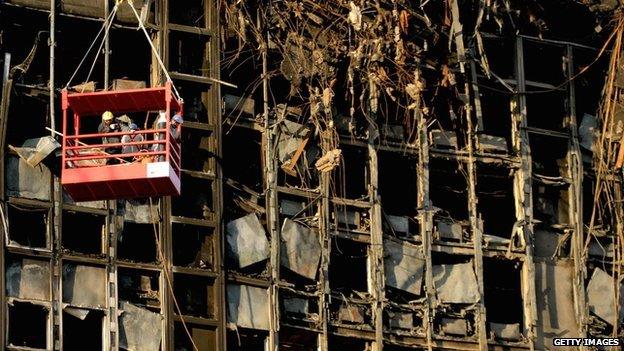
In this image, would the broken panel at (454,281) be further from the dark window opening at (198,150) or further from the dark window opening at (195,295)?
the dark window opening at (198,150)

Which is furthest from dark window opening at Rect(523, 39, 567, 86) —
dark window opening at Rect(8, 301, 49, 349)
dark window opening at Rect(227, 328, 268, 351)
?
dark window opening at Rect(8, 301, 49, 349)

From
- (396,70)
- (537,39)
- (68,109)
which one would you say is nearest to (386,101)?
(396,70)

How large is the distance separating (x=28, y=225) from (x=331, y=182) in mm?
5300

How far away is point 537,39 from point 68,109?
9.41m

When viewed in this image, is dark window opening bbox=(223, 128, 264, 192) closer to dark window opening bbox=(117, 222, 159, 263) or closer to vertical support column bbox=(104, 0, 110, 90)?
dark window opening bbox=(117, 222, 159, 263)

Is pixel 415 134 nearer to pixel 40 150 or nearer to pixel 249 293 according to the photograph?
pixel 249 293

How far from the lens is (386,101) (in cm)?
3872

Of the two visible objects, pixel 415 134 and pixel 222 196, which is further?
pixel 415 134

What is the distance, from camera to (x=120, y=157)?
110 ft

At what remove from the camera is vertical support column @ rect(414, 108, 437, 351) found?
3791 centimetres

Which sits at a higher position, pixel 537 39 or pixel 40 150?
pixel 537 39

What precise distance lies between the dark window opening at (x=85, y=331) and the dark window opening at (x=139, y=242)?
1.17 m

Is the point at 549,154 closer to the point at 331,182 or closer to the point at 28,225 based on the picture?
the point at 331,182

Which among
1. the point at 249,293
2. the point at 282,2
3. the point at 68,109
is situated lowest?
the point at 249,293
